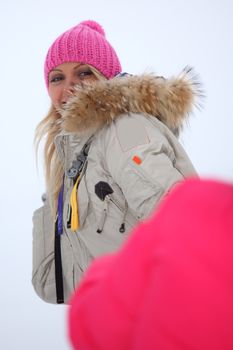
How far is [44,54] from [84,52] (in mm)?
4683

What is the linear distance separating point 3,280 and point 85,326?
9.65 feet

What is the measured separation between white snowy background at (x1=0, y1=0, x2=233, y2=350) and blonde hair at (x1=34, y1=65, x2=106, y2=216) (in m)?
1.83

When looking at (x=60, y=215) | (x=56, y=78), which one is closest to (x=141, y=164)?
(x=60, y=215)

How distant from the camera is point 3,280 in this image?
3.13 m

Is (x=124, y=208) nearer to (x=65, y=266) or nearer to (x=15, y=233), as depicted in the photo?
(x=65, y=266)

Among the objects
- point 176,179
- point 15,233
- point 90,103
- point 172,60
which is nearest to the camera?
point 176,179

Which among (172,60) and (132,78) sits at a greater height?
(132,78)

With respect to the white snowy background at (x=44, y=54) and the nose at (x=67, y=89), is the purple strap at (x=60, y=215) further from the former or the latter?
the white snowy background at (x=44, y=54)

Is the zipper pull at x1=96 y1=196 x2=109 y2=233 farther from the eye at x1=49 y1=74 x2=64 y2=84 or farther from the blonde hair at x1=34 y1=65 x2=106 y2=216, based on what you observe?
the eye at x1=49 y1=74 x2=64 y2=84

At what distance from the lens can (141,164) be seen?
2.86 ft

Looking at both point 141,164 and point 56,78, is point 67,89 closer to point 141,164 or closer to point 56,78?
point 56,78

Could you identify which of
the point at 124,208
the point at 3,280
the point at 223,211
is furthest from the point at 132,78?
the point at 3,280

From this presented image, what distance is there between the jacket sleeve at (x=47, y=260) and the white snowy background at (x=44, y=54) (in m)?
1.79

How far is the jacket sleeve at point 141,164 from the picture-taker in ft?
2.79
